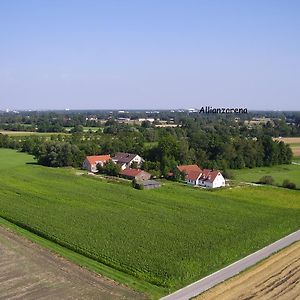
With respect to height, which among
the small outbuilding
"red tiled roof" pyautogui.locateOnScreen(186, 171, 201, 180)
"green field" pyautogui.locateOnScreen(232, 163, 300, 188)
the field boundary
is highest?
"red tiled roof" pyautogui.locateOnScreen(186, 171, 201, 180)

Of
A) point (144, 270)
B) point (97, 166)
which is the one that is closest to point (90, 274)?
point (144, 270)

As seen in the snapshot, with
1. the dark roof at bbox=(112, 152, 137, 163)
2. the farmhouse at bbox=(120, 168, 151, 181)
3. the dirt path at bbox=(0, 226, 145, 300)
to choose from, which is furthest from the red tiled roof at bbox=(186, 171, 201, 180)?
the dirt path at bbox=(0, 226, 145, 300)

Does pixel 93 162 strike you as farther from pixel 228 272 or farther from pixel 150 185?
pixel 228 272

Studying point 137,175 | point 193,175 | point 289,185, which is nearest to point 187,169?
point 193,175

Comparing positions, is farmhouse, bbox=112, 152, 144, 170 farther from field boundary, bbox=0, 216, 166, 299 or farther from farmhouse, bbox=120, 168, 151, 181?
field boundary, bbox=0, 216, 166, 299

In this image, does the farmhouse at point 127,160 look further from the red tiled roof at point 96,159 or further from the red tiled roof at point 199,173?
the red tiled roof at point 199,173
